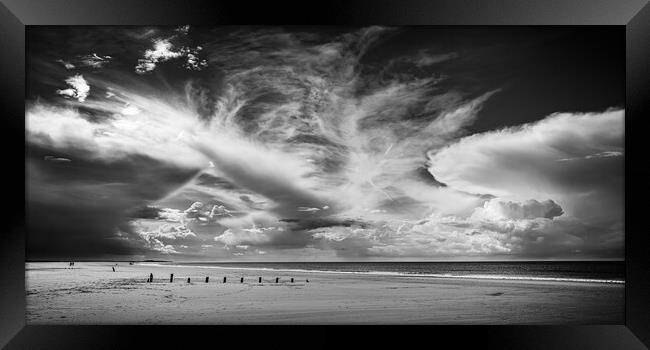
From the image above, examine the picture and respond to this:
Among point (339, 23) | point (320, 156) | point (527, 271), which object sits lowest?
point (527, 271)

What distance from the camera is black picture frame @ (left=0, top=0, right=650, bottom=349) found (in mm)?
4375

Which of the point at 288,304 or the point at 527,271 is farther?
the point at 527,271

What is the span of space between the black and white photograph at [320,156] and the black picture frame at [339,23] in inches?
12.3

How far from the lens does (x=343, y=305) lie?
5.88 m

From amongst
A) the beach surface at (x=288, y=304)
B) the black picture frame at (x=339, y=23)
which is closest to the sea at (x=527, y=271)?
the beach surface at (x=288, y=304)

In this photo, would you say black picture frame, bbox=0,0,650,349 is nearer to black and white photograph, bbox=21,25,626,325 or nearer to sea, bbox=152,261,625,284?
black and white photograph, bbox=21,25,626,325

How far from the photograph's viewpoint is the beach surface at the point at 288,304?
5.22 metres

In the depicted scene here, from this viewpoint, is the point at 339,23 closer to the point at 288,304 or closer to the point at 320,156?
the point at 320,156

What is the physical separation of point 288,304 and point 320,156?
1796 mm

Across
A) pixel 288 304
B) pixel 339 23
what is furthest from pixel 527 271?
pixel 339 23

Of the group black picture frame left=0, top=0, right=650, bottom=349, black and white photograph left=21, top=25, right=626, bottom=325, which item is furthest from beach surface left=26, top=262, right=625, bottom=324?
black picture frame left=0, top=0, right=650, bottom=349

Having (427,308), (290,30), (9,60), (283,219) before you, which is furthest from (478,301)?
(9,60)

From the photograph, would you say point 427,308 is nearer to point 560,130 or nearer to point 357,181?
point 357,181

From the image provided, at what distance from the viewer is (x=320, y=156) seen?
6004mm
